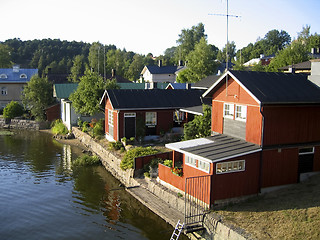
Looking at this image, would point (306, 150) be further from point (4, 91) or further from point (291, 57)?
point (4, 91)

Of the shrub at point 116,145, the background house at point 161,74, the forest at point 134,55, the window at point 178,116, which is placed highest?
the forest at point 134,55

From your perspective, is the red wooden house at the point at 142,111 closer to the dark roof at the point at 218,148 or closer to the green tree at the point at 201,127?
the green tree at the point at 201,127

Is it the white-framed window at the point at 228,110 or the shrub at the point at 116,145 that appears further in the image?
the shrub at the point at 116,145

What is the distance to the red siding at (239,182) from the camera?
14.2 metres

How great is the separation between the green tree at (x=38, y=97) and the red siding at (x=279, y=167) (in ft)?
111

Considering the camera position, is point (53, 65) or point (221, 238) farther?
point (53, 65)

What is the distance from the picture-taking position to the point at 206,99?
2053 centimetres

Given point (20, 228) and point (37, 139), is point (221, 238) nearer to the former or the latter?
point (20, 228)

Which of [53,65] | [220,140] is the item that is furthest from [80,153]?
[53,65]

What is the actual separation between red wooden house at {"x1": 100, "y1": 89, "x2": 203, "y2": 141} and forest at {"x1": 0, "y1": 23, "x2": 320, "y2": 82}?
21618mm

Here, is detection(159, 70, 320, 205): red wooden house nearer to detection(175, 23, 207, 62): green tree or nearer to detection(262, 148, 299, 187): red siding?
detection(262, 148, 299, 187): red siding

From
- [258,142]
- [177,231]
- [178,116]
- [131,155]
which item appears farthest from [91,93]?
[177,231]

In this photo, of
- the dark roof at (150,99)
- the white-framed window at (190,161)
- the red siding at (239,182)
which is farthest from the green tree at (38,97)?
the red siding at (239,182)

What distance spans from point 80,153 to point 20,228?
14.4 metres
